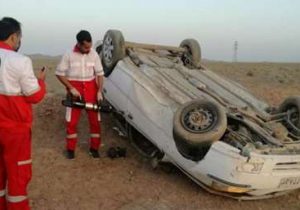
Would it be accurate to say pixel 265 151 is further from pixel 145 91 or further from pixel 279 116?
pixel 145 91

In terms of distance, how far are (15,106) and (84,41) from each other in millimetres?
2323

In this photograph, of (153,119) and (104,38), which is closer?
(153,119)

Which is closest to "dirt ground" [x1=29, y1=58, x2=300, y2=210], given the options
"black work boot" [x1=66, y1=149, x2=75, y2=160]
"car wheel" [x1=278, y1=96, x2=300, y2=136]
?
"black work boot" [x1=66, y1=149, x2=75, y2=160]

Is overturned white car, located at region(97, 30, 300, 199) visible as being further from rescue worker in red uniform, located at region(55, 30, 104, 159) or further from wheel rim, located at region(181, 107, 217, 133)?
rescue worker in red uniform, located at region(55, 30, 104, 159)

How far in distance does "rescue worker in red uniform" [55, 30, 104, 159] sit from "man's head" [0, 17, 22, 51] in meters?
2.08

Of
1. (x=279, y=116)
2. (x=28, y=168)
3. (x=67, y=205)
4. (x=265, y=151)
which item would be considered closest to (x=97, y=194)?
(x=67, y=205)

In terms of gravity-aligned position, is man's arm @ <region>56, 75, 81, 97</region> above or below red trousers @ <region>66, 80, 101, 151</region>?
above

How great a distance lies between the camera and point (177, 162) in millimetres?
5926

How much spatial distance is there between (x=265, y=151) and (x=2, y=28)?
2.91 m

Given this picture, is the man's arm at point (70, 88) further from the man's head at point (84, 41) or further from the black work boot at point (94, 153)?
the black work boot at point (94, 153)

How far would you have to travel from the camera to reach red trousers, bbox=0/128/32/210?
4.55m

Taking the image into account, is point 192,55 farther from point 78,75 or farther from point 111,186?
point 111,186

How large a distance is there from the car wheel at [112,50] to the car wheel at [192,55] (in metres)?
1.27

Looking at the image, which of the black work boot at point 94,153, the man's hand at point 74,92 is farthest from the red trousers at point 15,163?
the black work boot at point 94,153
